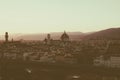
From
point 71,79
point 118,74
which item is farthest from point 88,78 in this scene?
point 118,74

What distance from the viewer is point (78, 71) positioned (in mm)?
28188

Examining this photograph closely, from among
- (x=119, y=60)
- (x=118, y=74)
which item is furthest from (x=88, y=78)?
(x=119, y=60)

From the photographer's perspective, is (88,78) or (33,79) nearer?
(33,79)

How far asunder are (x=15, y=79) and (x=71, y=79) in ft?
13.8

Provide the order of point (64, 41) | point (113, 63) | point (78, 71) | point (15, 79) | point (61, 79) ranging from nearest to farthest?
point (15, 79) → point (61, 79) → point (78, 71) → point (113, 63) → point (64, 41)

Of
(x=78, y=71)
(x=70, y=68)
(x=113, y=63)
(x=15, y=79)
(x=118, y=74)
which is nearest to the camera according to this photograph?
(x=15, y=79)

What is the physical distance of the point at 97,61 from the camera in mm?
44312

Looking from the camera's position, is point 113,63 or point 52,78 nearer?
point 52,78

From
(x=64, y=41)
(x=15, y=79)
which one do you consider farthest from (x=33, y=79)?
(x=64, y=41)

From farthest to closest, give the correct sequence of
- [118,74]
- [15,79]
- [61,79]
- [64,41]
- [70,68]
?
[64,41] → [70,68] → [118,74] → [61,79] → [15,79]

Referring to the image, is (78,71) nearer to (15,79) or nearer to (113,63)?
(15,79)

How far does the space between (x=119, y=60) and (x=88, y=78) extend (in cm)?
2433

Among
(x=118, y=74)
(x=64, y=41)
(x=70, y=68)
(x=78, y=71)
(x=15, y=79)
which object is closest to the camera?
(x=15, y=79)

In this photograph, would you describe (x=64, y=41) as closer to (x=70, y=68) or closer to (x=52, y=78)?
(x=70, y=68)
